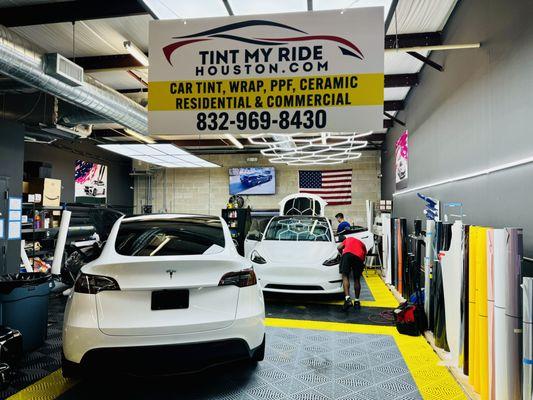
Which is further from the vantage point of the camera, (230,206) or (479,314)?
(230,206)

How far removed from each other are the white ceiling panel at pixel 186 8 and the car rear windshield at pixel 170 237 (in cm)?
178

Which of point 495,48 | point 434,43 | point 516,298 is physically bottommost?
point 516,298

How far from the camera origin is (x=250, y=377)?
112 inches

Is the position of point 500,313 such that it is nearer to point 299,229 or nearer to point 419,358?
point 419,358

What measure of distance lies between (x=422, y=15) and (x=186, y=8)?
3146mm

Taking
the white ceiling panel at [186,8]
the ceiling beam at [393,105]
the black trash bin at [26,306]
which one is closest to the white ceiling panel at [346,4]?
the white ceiling panel at [186,8]

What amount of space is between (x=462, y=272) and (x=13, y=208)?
6.61 m

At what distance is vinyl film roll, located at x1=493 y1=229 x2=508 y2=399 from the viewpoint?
7.49ft

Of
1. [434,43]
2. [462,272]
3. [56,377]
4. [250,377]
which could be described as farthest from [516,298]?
[434,43]

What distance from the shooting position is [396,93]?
25.7ft

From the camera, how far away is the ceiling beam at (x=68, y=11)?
410 cm

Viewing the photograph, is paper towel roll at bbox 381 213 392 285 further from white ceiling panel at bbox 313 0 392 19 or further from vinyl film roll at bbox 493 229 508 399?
white ceiling panel at bbox 313 0 392 19

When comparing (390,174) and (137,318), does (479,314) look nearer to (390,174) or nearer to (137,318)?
(137,318)

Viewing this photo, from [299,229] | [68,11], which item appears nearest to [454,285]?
[299,229]
